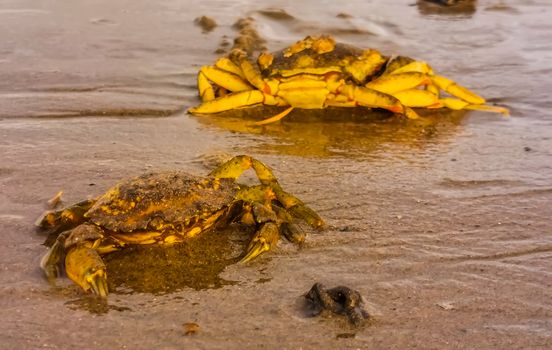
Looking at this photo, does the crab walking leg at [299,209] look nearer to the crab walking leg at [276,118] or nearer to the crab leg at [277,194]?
the crab leg at [277,194]

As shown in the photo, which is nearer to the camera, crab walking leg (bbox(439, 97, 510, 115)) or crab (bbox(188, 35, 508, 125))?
crab (bbox(188, 35, 508, 125))

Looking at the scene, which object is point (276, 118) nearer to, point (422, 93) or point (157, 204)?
point (422, 93)

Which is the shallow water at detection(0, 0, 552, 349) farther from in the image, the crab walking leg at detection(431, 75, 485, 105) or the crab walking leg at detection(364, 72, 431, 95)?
the crab walking leg at detection(364, 72, 431, 95)

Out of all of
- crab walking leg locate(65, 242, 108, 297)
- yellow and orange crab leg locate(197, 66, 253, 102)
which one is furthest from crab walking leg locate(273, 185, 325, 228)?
yellow and orange crab leg locate(197, 66, 253, 102)

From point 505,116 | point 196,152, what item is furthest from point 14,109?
point 505,116

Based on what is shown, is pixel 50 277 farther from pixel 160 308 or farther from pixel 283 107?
pixel 283 107

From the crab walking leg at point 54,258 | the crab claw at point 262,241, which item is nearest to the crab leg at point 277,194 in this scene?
the crab claw at point 262,241
